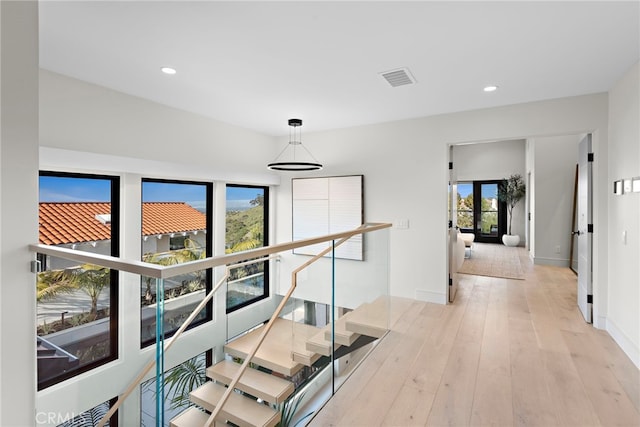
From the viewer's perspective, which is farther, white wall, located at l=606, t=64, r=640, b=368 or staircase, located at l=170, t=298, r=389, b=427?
white wall, located at l=606, t=64, r=640, b=368

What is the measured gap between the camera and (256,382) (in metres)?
2.06

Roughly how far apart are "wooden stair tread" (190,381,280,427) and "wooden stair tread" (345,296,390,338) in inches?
37.9

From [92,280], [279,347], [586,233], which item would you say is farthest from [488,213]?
[92,280]

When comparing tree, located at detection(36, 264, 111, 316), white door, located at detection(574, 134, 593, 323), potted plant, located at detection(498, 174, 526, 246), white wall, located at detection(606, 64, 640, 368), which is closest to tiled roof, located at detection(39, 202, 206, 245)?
tree, located at detection(36, 264, 111, 316)

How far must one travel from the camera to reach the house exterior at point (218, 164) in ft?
5.22

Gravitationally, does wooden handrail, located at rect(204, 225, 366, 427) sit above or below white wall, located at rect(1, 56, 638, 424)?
below

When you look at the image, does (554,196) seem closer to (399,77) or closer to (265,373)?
(399,77)

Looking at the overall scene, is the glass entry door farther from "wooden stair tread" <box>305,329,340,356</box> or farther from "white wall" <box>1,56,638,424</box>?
"wooden stair tread" <box>305,329,340,356</box>

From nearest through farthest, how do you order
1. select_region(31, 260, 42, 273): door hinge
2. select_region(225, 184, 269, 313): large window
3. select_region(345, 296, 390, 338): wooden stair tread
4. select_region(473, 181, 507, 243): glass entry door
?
1. select_region(31, 260, 42, 273): door hinge
2. select_region(345, 296, 390, 338): wooden stair tread
3. select_region(225, 184, 269, 313): large window
4. select_region(473, 181, 507, 243): glass entry door

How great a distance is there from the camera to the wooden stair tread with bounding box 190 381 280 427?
5.49 feet

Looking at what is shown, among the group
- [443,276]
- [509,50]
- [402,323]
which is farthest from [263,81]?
[443,276]

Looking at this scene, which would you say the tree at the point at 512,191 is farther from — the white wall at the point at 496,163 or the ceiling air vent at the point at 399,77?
the ceiling air vent at the point at 399,77

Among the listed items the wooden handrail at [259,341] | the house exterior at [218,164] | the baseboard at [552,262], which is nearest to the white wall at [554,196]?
the baseboard at [552,262]

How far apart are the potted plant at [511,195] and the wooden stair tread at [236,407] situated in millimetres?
9196
